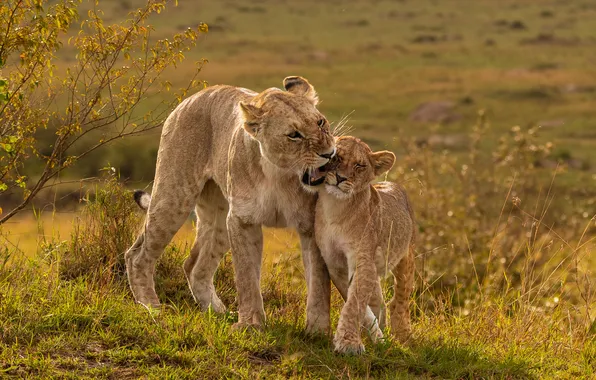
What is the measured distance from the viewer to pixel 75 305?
18.0 feet

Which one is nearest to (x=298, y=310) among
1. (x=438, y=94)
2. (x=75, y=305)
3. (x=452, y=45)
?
(x=75, y=305)

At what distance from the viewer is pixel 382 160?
561cm

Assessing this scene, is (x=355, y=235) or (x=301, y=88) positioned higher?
(x=301, y=88)

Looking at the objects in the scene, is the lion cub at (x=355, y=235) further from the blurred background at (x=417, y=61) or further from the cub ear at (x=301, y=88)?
the blurred background at (x=417, y=61)

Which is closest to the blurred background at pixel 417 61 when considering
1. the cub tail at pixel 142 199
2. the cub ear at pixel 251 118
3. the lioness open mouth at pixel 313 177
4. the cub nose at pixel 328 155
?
the cub tail at pixel 142 199

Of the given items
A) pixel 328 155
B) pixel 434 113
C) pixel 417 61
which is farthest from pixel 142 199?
pixel 417 61

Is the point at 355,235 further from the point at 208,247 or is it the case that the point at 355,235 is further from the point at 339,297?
the point at 208,247

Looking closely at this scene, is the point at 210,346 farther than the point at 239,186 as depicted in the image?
No

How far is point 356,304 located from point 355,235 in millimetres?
412

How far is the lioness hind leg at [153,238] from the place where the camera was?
256 inches

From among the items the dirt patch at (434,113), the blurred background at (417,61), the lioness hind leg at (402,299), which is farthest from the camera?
the dirt patch at (434,113)

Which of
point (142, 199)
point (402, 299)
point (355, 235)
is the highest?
point (355, 235)

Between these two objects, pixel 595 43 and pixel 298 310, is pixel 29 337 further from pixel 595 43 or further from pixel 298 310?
pixel 595 43

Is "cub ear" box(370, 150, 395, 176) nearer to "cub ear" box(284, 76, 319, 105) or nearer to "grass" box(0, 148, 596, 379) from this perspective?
"cub ear" box(284, 76, 319, 105)
